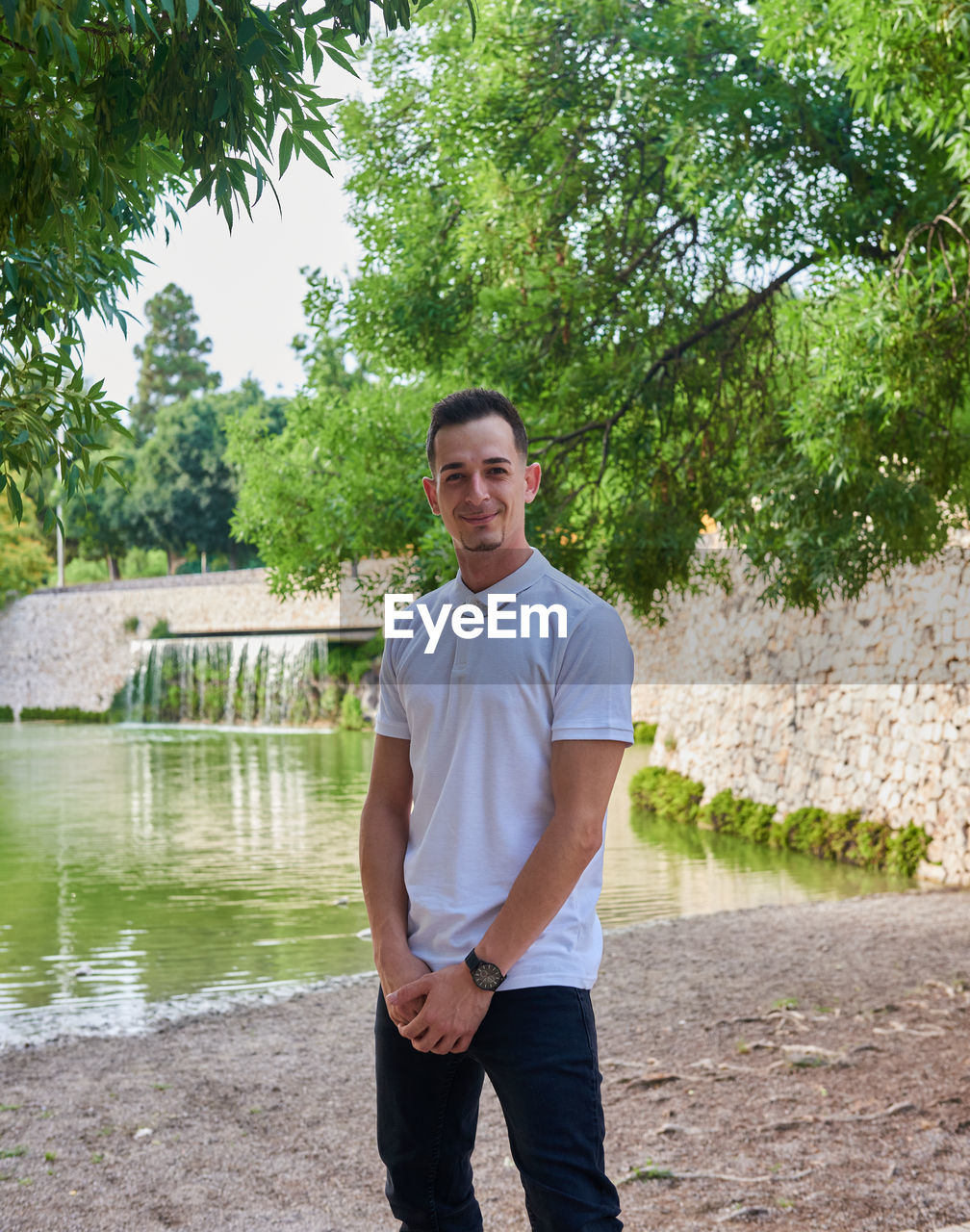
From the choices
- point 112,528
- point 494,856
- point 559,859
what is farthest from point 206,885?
point 112,528

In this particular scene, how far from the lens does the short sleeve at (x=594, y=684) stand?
1774 mm

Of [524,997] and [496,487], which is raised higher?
[496,487]

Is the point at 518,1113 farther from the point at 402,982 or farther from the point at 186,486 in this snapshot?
the point at 186,486

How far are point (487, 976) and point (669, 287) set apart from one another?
518 cm

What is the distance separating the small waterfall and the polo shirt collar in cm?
2687

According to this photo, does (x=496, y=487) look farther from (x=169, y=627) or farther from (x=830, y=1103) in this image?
(x=169, y=627)

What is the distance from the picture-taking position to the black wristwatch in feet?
5.75

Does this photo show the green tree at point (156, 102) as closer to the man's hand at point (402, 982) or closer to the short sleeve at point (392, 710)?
the short sleeve at point (392, 710)

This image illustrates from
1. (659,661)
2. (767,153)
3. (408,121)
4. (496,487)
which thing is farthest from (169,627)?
(496,487)

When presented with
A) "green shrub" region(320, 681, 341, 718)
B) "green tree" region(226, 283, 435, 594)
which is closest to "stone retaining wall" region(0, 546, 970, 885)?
"green tree" region(226, 283, 435, 594)

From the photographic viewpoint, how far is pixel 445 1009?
5.80ft

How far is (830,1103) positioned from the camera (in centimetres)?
412

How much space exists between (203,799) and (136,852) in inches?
153

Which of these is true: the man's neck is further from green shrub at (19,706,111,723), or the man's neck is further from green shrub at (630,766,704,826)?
green shrub at (19,706,111,723)
